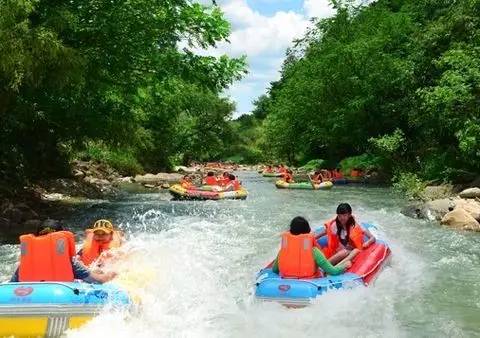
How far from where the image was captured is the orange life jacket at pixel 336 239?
915 centimetres

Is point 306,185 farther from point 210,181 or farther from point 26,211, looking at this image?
point 26,211

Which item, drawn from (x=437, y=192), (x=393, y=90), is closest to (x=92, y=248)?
(x=437, y=192)

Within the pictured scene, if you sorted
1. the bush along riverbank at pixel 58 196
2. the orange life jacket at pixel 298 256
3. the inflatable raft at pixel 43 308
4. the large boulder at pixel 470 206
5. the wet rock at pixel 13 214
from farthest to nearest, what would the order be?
the large boulder at pixel 470 206
the wet rock at pixel 13 214
the bush along riverbank at pixel 58 196
the orange life jacket at pixel 298 256
the inflatable raft at pixel 43 308

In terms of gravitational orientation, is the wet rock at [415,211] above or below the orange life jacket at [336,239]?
below

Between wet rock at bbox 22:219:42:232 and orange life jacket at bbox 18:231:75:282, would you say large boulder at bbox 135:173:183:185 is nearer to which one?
wet rock at bbox 22:219:42:232

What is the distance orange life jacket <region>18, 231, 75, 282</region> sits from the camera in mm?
6723

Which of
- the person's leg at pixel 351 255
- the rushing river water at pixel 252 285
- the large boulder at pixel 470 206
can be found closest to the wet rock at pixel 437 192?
the large boulder at pixel 470 206

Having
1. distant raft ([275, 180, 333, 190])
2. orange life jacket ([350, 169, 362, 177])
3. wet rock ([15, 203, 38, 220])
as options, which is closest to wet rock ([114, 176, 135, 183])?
distant raft ([275, 180, 333, 190])

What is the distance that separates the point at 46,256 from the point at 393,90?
89.1ft

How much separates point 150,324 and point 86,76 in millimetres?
9666

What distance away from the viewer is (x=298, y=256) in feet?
25.5

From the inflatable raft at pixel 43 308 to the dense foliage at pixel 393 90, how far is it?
13618 mm

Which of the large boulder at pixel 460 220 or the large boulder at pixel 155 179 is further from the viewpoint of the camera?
the large boulder at pixel 155 179

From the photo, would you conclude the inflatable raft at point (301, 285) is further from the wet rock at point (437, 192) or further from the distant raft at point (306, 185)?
the distant raft at point (306, 185)
